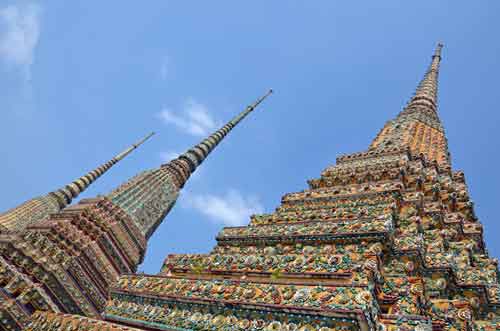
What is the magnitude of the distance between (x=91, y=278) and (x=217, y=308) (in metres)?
13.1

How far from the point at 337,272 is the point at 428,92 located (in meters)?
16.3

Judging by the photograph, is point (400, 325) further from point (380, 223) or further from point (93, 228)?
point (93, 228)

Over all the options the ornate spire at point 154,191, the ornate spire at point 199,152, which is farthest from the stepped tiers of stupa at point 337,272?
the ornate spire at point 199,152

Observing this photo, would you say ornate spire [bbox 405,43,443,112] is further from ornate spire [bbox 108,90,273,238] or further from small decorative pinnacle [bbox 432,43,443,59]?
ornate spire [bbox 108,90,273,238]

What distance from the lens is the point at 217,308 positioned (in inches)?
179

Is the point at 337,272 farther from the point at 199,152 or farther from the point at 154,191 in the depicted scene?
the point at 199,152

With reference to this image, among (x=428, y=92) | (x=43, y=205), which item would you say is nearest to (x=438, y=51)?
(x=428, y=92)

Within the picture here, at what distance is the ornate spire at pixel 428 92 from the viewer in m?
17.7

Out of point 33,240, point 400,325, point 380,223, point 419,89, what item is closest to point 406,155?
point 380,223

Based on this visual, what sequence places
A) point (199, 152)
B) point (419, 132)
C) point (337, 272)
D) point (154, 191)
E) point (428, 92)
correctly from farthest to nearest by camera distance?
point (199, 152) < point (154, 191) < point (428, 92) < point (419, 132) < point (337, 272)

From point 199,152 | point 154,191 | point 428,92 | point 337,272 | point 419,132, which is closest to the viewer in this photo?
point 337,272

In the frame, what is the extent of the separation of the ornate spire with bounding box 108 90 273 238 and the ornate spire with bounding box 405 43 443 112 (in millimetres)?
11672

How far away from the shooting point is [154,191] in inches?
870

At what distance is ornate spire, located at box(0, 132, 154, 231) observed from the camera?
68.4ft
